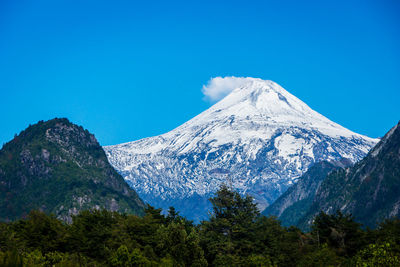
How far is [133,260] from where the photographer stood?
6175cm

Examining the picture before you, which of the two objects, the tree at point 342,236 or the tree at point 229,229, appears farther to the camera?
the tree at point 342,236

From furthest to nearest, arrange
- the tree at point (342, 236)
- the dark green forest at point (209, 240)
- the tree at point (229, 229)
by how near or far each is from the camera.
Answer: the tree at point (342, 236), the tree at point (229, 229), the dark green forest at point (209, 240)

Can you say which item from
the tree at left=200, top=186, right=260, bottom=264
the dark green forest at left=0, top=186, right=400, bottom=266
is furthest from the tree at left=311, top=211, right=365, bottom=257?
the tree at left=200, top=186, right=260, bottom=264

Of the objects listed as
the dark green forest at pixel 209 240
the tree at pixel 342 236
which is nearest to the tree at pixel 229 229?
the dark green forest at pixel 209 240

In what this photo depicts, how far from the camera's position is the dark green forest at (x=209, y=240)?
220ft

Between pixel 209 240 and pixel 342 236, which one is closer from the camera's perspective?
pixel 209 240

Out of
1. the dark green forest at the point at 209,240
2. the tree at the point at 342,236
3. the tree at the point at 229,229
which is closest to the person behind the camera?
the dark green forest at the point at 209,240

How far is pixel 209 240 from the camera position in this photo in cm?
7538

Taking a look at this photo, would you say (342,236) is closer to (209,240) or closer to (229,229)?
(229,229)

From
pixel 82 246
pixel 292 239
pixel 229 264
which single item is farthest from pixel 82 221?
pixel 292 239

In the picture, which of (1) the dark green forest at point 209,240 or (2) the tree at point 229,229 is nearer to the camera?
(1) the dark green forest at point 209,240

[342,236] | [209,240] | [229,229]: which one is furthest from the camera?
[342,236]

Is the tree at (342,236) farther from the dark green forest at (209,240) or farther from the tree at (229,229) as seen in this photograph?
the tree at (229,229)

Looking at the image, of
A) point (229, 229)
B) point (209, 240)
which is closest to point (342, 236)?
point (229, 229)
